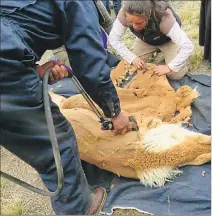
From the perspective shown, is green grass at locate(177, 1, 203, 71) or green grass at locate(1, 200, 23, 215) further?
green grass at locate(177, 1, 203, 71)

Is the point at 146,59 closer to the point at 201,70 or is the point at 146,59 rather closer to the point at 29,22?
the point at 201,70

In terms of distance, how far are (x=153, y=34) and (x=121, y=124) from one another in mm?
1121

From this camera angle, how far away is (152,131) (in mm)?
2287

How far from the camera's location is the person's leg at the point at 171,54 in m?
3.10

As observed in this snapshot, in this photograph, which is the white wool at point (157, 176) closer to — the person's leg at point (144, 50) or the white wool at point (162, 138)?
the white wool at point (162, 138)

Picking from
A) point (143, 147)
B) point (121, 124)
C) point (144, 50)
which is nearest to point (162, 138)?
point (143, 147)

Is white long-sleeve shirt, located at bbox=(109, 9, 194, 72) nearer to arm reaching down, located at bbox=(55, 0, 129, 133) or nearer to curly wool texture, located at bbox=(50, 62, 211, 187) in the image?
curly wool texture, located at bbox=(50, 62, 211, 187)

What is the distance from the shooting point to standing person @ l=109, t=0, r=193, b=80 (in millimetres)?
2686

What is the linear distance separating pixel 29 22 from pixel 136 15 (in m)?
1.09

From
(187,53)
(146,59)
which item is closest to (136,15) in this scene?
(187,53)

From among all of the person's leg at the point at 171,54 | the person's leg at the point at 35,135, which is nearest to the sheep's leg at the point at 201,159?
the person's leg at the point at 35,135

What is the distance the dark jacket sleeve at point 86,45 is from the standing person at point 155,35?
0.87 metres

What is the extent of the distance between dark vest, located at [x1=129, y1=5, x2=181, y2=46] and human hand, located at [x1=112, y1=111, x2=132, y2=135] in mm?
933

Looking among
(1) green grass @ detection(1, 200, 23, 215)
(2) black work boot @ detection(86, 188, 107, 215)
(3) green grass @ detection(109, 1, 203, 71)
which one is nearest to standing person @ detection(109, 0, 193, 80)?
(3) green grass @ detection(109, 1, 203, 71)
